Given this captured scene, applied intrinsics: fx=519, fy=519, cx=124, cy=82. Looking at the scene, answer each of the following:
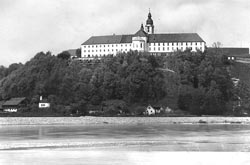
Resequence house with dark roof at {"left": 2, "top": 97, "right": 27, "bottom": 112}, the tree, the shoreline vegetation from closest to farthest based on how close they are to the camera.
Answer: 1. the shoreline vegetation
2. house with dark roof at {"left": 2, "top": 97, "right": 27, "bottom": 112}
3. the tree

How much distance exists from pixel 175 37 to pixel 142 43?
8.21 m

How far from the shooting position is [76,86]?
290 feet

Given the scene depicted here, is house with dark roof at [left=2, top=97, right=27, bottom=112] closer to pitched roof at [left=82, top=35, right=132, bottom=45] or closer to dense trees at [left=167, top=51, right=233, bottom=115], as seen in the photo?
dense trees at [left=167, top=51, right=233, bottom=115]

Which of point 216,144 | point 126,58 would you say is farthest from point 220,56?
point 216,144

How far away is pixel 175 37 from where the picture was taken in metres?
119

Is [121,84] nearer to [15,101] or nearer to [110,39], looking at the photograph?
[15,101]

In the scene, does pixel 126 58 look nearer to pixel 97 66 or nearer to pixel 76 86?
pixel 97 66

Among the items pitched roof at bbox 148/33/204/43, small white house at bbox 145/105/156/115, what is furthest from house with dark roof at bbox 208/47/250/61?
small white house at bbox 145/105/156/115

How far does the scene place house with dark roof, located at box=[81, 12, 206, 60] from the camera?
117m

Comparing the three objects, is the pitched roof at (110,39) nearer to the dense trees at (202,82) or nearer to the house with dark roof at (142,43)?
the house with dark roof at (142,43)

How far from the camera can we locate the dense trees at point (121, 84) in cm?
8762

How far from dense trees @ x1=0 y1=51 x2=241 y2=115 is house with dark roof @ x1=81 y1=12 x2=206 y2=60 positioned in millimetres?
16005

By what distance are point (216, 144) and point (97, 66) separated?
67.5 metres

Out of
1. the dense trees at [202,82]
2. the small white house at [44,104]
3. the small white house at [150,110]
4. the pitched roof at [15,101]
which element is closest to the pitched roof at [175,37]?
the dense trees at [202,82]
